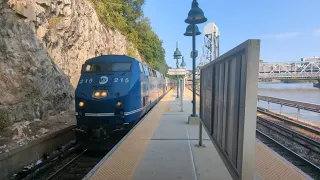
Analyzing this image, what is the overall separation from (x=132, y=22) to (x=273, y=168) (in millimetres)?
39549

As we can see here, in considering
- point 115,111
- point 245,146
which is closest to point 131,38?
point 115,111

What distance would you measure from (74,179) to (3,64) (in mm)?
6428

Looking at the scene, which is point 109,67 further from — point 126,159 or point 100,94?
point 126,159

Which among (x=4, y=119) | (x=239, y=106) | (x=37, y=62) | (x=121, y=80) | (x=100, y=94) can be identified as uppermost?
(x=37, y=62)

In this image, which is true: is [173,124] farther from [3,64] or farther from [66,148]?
[3,64]

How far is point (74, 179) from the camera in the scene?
6.51 m

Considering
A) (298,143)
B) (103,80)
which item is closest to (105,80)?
(103,80)

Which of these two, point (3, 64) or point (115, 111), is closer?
point (115, 111)

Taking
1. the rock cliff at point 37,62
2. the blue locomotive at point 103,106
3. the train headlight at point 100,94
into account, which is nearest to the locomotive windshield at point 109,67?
the blue locomotive at point 103,106

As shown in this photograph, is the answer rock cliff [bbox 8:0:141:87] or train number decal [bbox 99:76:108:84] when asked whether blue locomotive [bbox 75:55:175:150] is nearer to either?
train number decal [bbox 99:76:108:84]

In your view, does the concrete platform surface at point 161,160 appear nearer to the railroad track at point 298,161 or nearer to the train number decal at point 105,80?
the train number decal at point 105,80

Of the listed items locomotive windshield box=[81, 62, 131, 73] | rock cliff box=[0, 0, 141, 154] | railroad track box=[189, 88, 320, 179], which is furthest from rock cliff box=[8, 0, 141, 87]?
railroad track box=[189, 88, 320, 179]

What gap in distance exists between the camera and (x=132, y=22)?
41.9 meters

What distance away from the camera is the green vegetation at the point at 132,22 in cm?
2947
